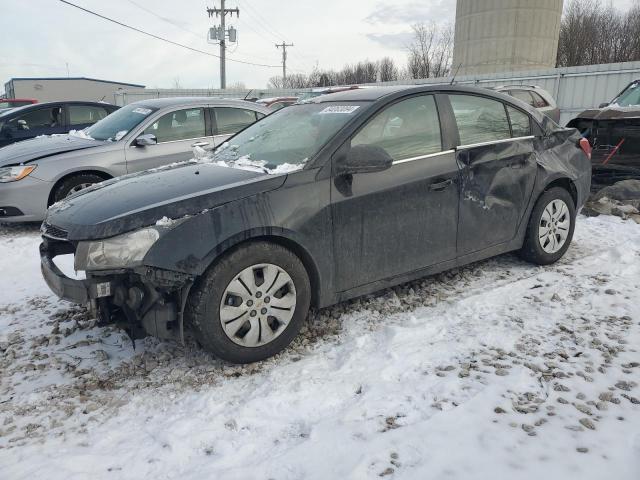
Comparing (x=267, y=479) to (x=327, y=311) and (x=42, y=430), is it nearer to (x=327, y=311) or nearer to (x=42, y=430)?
(x=42, y=430)

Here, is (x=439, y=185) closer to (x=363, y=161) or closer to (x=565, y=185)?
(x=363, y=161)

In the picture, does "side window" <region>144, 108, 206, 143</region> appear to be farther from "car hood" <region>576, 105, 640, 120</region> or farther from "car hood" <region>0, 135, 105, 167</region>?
"car hood" <region>576, 105, 640, 120</region>

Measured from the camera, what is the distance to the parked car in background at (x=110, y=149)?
6.00 metres

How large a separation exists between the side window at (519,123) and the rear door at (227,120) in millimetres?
3780

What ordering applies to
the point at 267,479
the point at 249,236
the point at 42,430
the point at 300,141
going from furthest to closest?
the point at 300,141 < the point at 249,236 < the point at 42,430 < the point at 267,479

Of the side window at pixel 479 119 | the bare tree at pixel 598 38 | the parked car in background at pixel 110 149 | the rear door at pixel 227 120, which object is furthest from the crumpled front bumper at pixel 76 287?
the bare tree at pixel 598 38

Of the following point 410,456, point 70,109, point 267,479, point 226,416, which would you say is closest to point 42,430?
point 226,416

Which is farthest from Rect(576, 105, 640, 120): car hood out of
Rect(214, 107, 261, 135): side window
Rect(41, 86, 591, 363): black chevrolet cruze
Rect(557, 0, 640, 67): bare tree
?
Rect(557, 0, 640, 67): bare tree

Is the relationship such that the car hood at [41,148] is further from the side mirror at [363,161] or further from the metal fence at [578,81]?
the metal fence at [578,81]

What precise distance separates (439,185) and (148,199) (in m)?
2.05

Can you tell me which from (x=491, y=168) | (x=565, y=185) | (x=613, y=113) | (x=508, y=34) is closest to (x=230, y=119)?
(x=491, y=168)

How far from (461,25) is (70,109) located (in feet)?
104

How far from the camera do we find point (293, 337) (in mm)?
3168

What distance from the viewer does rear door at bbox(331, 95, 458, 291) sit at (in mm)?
3318
